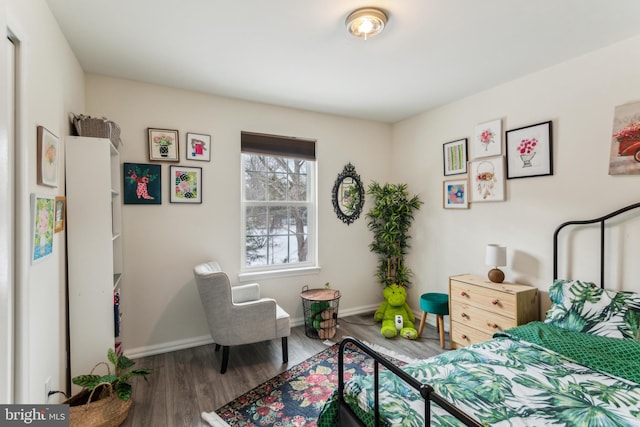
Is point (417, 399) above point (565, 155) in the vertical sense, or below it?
below

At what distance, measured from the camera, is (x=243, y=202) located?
3.39 m

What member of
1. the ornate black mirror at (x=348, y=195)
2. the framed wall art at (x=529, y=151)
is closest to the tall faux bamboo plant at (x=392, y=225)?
the ornate black mirror at (x=348, y=195)

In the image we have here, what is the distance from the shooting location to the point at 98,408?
1.81m

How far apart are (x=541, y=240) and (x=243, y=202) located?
286cm

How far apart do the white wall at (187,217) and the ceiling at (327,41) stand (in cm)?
23

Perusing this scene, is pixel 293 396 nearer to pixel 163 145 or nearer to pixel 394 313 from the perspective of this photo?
pixel 394 313

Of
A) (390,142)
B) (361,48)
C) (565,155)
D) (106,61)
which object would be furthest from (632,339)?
(106,61)

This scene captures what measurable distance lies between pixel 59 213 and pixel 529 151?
3592mm

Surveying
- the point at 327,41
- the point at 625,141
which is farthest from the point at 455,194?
the point at 327,41

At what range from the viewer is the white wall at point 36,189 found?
1363mm

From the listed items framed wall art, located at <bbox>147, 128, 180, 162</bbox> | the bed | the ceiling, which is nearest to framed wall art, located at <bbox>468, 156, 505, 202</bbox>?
the ceiling

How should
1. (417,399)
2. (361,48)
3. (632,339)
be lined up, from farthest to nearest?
(361,48)
(632,339)
(417,399)

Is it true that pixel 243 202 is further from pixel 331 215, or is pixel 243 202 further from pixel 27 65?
pixel 27 65

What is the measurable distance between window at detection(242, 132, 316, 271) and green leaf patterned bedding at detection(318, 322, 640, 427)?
7.11 feet
